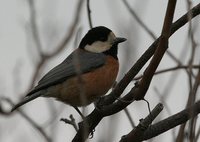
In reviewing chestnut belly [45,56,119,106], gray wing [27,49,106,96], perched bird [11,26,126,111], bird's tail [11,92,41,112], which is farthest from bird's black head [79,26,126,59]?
bird's tail [11,92,41,112]

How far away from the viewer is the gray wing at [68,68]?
4941mm

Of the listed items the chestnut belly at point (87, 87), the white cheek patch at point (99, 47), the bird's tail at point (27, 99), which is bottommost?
the chestnut belly at point (87, 87)

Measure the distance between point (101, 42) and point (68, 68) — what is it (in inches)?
30.3

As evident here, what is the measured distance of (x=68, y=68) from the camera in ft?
17.0

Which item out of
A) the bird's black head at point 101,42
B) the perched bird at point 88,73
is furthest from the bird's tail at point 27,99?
the bird's black head at point 101,42

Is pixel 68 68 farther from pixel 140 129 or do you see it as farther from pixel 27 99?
pixel 140 129

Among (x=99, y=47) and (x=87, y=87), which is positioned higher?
(x=99, y=47)

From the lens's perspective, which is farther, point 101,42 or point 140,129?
point 101,42

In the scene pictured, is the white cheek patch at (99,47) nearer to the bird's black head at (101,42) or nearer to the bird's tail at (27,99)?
the bird's black head at (101,42)

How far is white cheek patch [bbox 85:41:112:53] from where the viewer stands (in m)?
5.82

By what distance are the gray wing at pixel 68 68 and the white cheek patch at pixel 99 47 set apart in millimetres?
129

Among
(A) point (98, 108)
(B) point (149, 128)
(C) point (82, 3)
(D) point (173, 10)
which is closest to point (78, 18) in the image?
(C) point (82, 3)

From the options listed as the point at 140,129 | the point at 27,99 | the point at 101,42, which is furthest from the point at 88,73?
the point at 140,129

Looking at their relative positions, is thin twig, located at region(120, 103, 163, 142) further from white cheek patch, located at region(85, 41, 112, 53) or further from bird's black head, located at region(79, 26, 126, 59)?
white cheek patch, located at region(85, 41, 112, 53)
